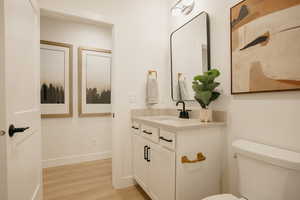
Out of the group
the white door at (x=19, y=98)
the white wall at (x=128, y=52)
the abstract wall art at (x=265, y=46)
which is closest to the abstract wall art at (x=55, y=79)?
the white wall at (x=128, y=52)

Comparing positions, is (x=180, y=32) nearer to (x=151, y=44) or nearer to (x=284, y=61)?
(x=151, y=44)

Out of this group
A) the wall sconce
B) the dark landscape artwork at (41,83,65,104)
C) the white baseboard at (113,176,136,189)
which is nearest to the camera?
the wall sconce

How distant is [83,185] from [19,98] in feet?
4.91

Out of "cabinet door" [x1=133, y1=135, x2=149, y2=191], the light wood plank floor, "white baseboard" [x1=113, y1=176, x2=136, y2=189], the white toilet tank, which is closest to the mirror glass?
"cabinet door" [x1=133, y1=135, x2=149, y2=191]

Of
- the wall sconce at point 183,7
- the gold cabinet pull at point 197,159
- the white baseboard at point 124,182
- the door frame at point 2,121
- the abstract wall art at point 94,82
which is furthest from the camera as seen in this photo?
the abstract wall art at point 94,82

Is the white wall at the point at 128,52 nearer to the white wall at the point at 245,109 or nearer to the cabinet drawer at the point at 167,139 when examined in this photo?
the white wall at the point at 245,109

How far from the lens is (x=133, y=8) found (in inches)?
82.4

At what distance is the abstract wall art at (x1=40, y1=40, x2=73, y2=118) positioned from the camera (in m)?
2.52

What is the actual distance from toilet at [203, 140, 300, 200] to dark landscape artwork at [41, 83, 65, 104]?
8.60 ft

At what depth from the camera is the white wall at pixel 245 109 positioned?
0.99 m

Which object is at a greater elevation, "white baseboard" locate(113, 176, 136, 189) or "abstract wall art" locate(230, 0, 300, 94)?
"abstract wall art" locate(230, 0, 300, 94)

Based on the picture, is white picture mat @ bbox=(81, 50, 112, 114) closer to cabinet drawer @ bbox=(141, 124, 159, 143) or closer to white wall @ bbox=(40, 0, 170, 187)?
white wall @ bbox=(40, 0, 170, 187)

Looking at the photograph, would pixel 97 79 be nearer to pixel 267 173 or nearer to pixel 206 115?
pixel 206 115

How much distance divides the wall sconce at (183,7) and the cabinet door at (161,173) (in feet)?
5.32
